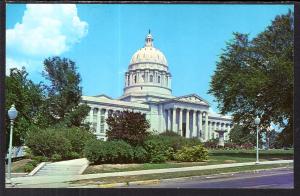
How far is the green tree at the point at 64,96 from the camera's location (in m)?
12.7

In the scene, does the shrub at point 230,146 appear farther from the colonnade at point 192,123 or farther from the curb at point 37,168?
the curb at point 37,168

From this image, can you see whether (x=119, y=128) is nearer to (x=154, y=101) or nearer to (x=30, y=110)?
(x=154, y=101)

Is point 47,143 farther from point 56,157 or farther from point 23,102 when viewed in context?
point 23,102

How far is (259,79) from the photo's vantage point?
1340 centimetres

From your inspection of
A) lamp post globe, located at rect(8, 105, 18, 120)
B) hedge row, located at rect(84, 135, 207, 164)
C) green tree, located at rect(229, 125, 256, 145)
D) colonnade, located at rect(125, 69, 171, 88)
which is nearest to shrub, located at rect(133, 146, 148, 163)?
hedge row, located at rect(84, 135, 207, 164)

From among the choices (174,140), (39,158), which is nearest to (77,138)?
(39,158)

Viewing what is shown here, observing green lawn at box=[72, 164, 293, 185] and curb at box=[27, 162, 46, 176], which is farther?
curb at box=[27, 162, 46, 176]

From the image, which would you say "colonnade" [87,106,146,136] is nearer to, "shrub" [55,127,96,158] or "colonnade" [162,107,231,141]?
"shrub" [55,127,96,158]

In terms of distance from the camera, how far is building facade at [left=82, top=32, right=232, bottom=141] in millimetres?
12312

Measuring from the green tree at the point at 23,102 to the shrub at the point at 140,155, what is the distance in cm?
232

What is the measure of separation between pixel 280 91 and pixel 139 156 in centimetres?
347

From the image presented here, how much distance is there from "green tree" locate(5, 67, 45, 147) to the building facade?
1226 mm
